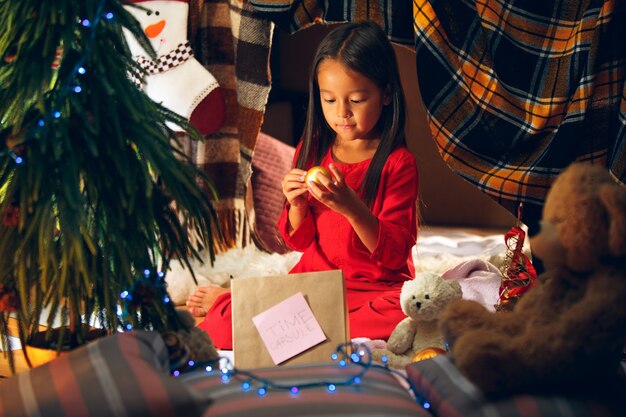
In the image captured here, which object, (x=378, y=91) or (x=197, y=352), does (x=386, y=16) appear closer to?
(x=378, y=91)

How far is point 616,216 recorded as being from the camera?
42.2 inches

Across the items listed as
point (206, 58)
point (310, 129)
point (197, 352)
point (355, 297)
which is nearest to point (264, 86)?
point (206, 58)

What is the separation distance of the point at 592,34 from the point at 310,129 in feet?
2.17

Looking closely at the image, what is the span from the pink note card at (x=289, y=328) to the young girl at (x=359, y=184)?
0.27 m

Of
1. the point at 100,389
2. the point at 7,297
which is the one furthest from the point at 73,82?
the point at 100,389

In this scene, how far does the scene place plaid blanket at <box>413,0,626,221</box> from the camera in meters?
1.79

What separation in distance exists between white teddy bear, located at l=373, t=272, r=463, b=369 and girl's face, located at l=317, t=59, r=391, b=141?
0.38 meters

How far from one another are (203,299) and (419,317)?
80cm

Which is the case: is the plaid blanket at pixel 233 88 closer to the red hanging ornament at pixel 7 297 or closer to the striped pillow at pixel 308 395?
the red hanging ornament at pixel 7 297

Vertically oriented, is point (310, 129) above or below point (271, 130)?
above

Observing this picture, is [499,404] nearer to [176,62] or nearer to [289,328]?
[289,328]

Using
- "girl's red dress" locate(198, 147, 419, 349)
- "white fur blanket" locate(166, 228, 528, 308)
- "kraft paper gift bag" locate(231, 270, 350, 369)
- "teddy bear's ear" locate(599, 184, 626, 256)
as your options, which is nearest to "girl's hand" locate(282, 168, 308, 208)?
"girl's red dress" locate(198, 147, 419, 349)

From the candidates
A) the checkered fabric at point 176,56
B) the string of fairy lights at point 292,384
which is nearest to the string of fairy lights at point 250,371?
the string of fairy lights at point 292,384

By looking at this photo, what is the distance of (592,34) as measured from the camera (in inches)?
70.0
